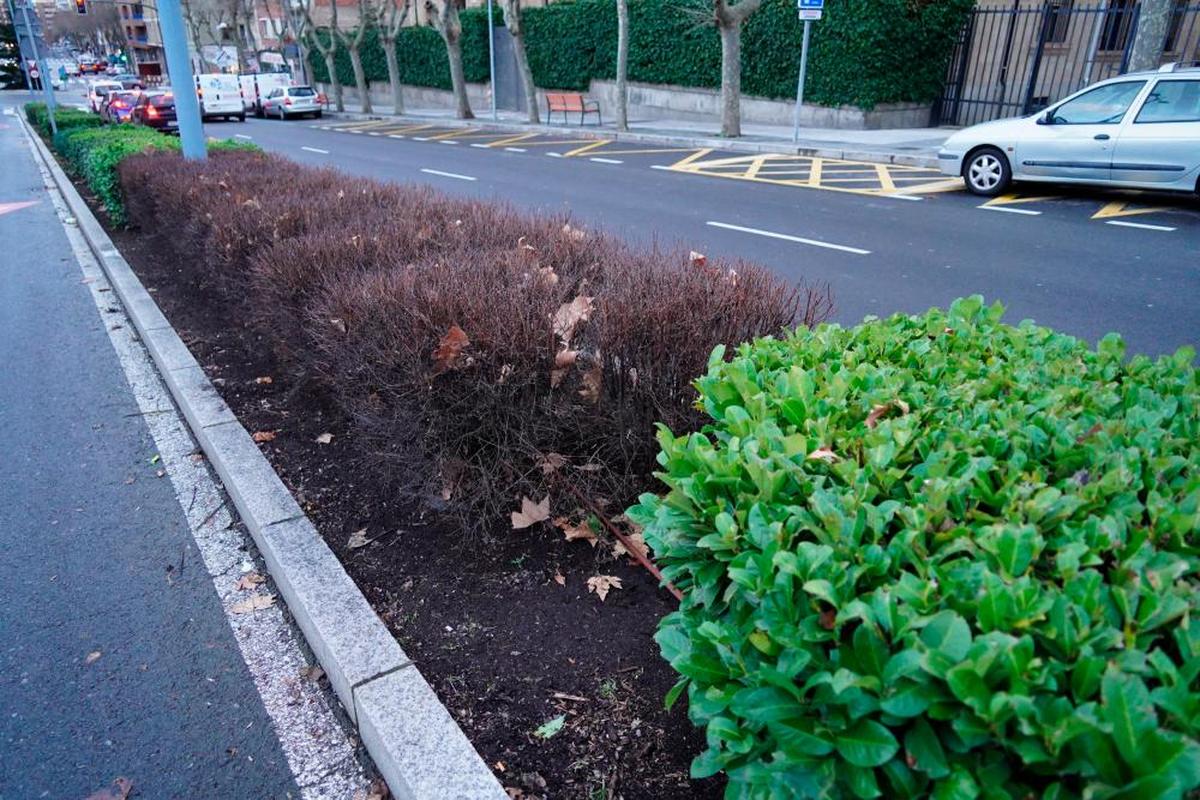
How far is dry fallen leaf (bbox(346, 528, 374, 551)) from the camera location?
11.5ft

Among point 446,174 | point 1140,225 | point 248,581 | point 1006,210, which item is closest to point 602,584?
point 248,581

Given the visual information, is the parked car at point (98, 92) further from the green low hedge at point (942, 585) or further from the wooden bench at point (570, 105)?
the green low hedge at point (942, 585)

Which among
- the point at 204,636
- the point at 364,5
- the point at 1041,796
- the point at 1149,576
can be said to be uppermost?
the point at 364,5

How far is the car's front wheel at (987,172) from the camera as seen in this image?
1261 centimetres

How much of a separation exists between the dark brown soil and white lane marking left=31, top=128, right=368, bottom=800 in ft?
1.07

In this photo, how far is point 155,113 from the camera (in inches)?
1164

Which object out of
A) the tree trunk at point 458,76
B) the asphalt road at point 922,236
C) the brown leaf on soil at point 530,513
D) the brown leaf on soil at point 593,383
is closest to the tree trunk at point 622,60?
the asphalt road at point 922,236

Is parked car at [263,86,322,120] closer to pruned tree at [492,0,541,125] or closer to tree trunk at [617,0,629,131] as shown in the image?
pruned tree at [492,0,541,125]

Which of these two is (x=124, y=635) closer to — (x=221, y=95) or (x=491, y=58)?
(x=491, y=58)

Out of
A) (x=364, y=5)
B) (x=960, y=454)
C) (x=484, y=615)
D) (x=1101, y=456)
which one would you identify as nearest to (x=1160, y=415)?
(x=1101, y=456)

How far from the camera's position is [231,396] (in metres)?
5.34

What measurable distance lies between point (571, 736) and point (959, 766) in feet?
4.69

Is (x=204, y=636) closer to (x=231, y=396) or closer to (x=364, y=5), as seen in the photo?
(x=231, y=396)

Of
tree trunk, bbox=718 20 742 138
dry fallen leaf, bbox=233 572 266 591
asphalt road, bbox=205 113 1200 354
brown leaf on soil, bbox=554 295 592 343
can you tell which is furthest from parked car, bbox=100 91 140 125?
brown leaf on soil, bbox=554 295 592 343
